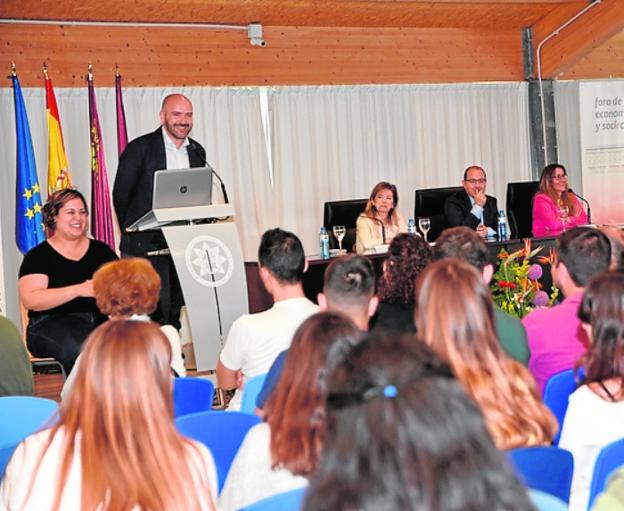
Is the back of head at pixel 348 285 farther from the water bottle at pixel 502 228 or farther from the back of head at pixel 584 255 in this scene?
the water bottle at pixel 502 228

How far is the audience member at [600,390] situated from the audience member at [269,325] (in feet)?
4.51

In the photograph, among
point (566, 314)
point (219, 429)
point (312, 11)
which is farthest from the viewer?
point (312, 11)

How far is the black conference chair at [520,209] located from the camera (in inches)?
333

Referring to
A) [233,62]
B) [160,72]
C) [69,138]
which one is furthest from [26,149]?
[233,62]

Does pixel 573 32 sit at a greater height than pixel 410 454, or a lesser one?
greater

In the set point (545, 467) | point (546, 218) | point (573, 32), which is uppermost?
point (573, 32)

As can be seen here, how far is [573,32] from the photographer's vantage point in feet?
31.6

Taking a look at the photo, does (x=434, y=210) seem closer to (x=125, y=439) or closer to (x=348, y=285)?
(x=348, y=285)

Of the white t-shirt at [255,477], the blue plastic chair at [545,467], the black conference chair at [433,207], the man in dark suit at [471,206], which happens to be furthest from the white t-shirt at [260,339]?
the black conference chair at [433,207]

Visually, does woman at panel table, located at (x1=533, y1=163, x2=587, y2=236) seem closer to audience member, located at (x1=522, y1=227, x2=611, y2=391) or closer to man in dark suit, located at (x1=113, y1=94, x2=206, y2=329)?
man in dark suit, located at (x1=113, y1=94, x2=206, y2=329)

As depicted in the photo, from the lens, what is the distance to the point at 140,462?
5.62 feet

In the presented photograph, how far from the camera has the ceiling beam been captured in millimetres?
9312

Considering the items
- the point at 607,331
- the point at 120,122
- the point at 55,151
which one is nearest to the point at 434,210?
the point at 120,122

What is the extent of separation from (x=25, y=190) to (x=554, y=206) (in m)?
4.17
